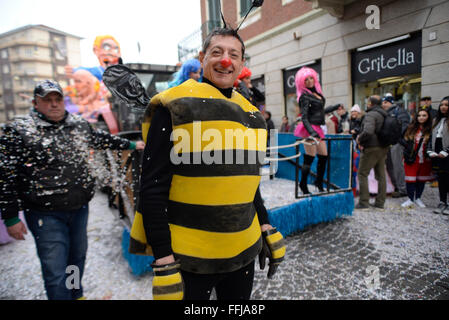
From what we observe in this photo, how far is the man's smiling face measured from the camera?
1.04 metres

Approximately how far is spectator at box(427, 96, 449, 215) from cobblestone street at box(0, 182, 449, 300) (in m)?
0.05

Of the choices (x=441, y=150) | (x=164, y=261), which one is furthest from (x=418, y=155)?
(x=164, y=261)

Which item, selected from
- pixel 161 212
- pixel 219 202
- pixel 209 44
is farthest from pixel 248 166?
pixel 209 44

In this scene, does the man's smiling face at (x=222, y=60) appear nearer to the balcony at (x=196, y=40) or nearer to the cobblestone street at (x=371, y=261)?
the balcony at (x=196, y=40)

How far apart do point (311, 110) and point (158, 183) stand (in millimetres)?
3154

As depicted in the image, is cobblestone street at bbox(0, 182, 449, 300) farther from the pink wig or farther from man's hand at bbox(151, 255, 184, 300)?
the pink wig

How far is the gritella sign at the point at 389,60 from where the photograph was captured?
1.32 metres

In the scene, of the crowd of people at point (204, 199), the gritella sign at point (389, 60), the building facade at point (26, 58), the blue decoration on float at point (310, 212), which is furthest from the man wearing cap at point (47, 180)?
the gritella sign at point (389, 60)

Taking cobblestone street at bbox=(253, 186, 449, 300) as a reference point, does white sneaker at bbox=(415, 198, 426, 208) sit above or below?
above

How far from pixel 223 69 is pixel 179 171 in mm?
473

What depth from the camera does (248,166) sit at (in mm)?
1087

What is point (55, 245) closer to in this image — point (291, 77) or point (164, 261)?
point (164, 261)

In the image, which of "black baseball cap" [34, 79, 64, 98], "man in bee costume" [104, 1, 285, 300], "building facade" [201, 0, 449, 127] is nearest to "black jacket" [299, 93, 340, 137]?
"building facade" [201, 0, 449, 127]

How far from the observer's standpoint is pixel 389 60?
1498 mm
